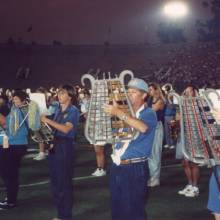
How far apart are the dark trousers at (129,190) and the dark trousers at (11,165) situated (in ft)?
10.0

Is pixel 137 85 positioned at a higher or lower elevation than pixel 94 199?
higher

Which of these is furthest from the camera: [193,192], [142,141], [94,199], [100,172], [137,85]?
[100,172]

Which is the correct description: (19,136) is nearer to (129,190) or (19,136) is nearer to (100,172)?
(129,190)

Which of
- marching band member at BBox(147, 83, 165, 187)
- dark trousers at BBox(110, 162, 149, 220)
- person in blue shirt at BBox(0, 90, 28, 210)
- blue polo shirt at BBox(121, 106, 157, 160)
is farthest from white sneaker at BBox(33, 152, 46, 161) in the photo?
blue polo shirt at BBox(121, 106, 157, 160)

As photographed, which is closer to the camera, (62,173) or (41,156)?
(62,173)

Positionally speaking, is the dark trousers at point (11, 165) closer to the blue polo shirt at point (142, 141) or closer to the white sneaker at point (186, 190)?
the white sneaker at point (186, 190)

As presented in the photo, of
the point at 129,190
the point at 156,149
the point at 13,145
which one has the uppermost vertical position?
the point at 13,145

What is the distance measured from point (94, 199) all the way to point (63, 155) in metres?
1.92

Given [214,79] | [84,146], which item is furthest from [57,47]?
[84,146]

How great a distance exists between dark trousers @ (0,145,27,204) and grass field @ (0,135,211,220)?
260mm

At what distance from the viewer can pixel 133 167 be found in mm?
5035

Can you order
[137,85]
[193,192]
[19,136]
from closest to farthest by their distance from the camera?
[137,85], [19,136], [193,192]

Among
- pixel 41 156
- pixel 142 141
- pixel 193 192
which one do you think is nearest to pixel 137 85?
pixel 142 141

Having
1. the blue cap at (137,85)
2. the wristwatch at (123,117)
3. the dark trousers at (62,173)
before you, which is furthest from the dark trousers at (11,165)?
the wristwatch at (123,117)
